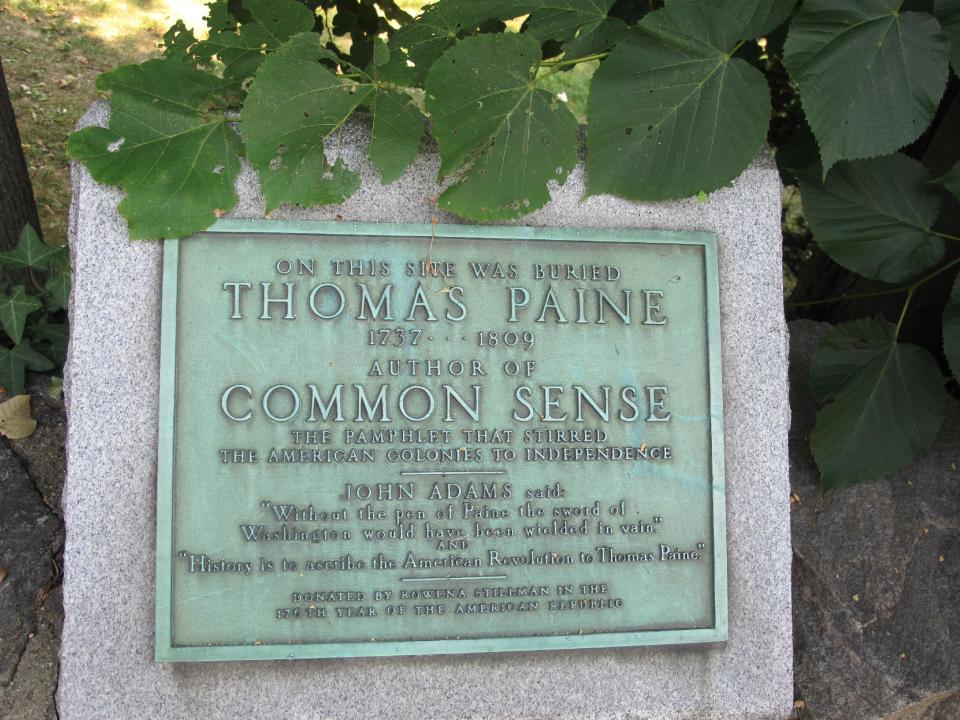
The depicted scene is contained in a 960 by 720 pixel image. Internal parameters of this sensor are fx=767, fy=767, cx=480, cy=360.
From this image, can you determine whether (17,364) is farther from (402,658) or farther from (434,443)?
(402,658)

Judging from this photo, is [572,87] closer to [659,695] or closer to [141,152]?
[141,152]

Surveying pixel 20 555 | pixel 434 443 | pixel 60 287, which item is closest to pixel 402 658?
pixel 434 443

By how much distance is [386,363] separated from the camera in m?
2.22

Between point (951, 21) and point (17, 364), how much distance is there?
3.12 metres

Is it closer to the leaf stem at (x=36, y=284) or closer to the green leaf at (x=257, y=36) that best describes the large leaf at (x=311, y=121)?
the green leaf at (x=257, y=36)

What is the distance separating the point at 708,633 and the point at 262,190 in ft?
5.95

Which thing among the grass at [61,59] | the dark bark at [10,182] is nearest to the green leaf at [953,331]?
the grass at [61,59]

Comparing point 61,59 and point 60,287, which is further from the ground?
point 61,59

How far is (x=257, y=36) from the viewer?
91.1 inches

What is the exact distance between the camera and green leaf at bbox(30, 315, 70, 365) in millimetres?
2768

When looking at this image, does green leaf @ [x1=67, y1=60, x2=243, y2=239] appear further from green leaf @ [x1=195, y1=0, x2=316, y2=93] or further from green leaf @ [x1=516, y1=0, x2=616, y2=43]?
green leaf @ [x1=516, y1=0, x2=616, y2=43]

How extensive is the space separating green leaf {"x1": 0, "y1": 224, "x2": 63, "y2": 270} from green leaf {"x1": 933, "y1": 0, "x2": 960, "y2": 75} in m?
2.88

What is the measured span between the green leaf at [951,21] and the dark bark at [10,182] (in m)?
3.27

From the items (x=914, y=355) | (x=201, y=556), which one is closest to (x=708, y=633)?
(x=914, y=355)
